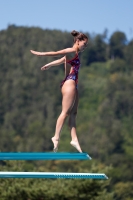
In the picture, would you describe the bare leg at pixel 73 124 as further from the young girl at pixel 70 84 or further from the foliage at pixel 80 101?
the foliage at pixel 80 101

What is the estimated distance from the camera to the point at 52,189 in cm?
2244

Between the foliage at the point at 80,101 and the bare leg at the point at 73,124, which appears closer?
the bare leg at the point at 73,124

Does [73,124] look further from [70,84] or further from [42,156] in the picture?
[42,156]

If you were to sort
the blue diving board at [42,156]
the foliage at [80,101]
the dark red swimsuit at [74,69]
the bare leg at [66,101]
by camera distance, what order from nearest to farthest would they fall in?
the blue diving board at [42,156], the bare leg at [66,101], the dark red swimsuit at [74,69], the foliage at [80,101]

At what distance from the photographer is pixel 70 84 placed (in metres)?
9.90

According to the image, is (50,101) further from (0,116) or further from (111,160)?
(111,160)

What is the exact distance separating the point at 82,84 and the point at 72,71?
121m

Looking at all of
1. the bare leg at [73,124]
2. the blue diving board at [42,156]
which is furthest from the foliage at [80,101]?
the blue diving board at [42,156]

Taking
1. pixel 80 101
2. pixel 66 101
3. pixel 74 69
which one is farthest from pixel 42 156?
pixel 80 101

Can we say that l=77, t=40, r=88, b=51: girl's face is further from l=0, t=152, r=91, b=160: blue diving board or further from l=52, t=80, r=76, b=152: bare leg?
l=0, t=152, r=91, b=160: blue diving board

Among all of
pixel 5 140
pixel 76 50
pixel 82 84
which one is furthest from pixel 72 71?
pixel 82 84

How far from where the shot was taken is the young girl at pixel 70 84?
388 inches

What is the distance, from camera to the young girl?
9.85 m

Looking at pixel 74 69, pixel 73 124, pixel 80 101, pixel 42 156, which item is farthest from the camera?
pixel 80 101
